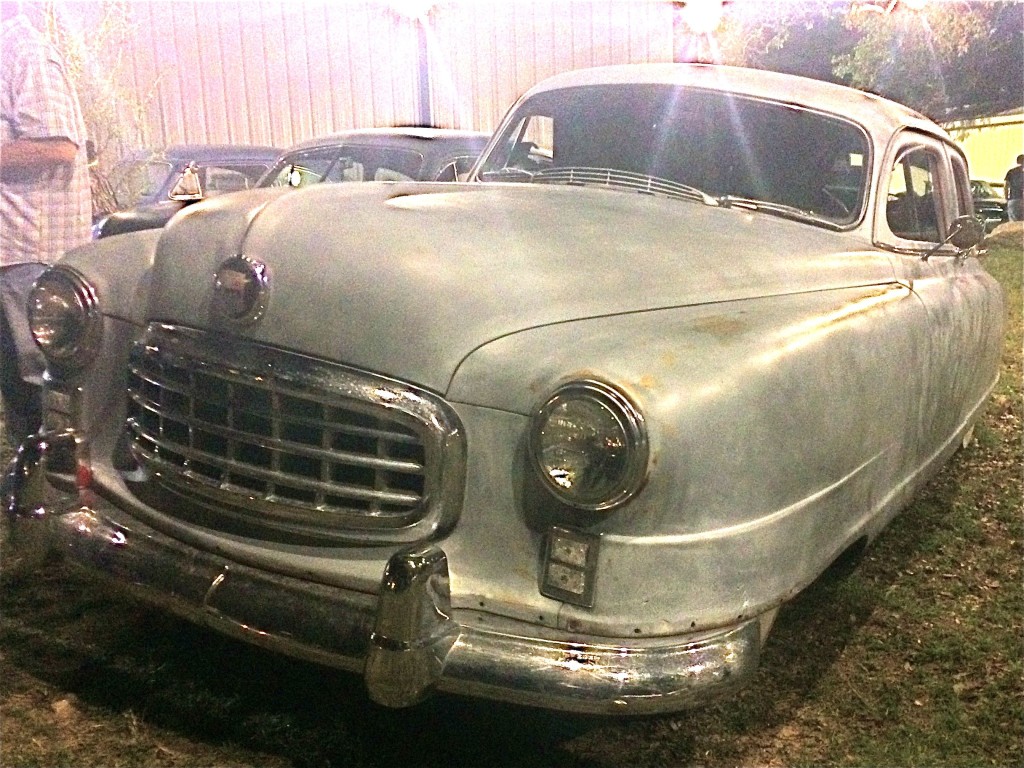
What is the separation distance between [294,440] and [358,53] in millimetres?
3929

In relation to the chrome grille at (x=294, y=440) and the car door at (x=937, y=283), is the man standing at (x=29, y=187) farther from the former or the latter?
the car door at (x=937, y=283)

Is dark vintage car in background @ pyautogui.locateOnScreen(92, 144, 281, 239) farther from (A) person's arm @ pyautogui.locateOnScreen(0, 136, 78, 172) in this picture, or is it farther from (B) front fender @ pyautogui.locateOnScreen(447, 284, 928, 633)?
(B) front fender @ pyautogui.locateOnScreen(447, 284, 928, 633)

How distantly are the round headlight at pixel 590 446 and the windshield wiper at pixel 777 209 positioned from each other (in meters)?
1.51

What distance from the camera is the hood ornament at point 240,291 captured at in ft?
6.78

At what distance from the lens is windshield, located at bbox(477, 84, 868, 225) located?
3084 millimetres

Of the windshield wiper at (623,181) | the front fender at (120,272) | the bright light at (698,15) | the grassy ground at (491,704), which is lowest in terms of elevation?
the grassy ground at (491,704)

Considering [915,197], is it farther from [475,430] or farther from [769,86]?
[475,430]

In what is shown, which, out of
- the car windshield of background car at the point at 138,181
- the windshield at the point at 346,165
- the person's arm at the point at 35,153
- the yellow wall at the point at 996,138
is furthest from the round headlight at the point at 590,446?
the yellow wall at the point at 996,138

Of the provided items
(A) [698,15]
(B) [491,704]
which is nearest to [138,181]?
(A) [698,15]

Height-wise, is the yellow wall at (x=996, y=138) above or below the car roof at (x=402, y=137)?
below

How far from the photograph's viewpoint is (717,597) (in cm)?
183

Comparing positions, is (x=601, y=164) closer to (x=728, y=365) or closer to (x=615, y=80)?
(x=615, y=80)

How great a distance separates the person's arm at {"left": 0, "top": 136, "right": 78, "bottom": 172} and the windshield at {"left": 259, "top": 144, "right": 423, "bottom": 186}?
5.09ft

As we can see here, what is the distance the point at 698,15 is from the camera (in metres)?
5.41
